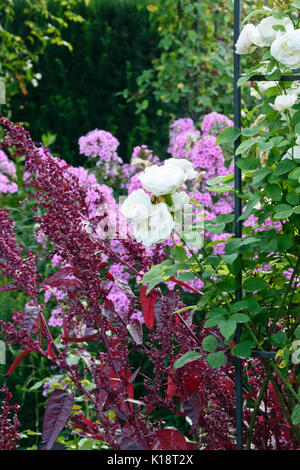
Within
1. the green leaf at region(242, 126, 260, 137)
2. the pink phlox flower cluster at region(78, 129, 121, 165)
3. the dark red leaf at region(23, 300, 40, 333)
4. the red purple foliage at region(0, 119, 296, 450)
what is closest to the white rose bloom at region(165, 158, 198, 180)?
the green leaf at region(242, 126, 260, 137)

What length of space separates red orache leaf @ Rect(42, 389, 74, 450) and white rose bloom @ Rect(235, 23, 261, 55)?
861mm

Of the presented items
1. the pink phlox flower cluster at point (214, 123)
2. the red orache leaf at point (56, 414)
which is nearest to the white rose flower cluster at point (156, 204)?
the red orache leaf at point (56, 414)

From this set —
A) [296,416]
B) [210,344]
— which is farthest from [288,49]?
[296,416]

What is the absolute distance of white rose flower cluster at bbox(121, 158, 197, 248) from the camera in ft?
4.28

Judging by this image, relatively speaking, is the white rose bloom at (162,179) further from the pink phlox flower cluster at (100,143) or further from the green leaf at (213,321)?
the pink phlox flower cluster at (100,143)

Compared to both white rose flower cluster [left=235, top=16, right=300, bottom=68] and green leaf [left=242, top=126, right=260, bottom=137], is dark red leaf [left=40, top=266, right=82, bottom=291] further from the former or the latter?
white rose flower cluster [left=235, top=16, right=300, bottom=68]

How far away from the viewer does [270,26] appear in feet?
4.45

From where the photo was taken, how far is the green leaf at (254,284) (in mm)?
1379

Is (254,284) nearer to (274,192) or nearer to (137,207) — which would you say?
(274,192)

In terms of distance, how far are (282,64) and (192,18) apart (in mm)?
3927

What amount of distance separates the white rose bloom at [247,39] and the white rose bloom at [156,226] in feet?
1.28

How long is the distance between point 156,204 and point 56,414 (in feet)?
1.69
